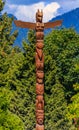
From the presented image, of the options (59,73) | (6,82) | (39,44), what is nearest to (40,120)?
(39,44)

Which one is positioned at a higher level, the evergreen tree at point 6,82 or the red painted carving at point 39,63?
the red painted carving at point 39,63

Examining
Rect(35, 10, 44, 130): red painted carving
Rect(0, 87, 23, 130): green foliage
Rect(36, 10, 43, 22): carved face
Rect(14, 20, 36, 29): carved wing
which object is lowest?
Rect(0, 87, 23, 130): green foliage

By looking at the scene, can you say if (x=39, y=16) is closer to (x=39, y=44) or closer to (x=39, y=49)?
(x=39, y=44)

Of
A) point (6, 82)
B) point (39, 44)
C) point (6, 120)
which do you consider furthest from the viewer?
point (6, 82)

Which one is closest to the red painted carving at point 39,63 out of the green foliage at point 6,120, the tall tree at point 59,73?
the green foliage at point 6,120

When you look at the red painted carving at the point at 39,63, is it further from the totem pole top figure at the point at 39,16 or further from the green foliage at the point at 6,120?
the green foliage at the point at 6,120

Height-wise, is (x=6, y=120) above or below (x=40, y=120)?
below

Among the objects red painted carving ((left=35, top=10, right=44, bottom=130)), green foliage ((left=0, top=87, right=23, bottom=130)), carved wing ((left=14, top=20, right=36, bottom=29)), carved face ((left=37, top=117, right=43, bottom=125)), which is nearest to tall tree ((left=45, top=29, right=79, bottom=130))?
green foliage ((left=0, top=87, right=23, bottom=130))

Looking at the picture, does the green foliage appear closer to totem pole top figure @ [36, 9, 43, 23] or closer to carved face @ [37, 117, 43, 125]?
carved face @ [37, 117, 43, 125]

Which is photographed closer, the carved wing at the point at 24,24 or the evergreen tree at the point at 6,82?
the carved wing at the point at 24,24

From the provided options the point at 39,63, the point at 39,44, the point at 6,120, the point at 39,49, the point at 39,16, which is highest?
the point at 39,16

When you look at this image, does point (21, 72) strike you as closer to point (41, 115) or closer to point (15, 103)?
point (15, 103)

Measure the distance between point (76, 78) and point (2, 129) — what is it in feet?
120

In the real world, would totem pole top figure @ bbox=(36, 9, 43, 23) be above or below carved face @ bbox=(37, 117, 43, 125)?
above
